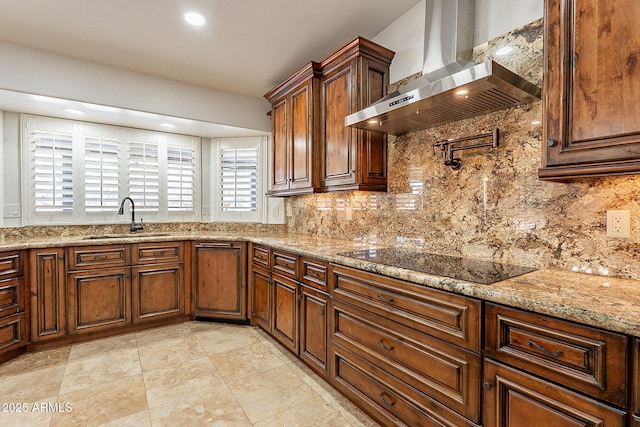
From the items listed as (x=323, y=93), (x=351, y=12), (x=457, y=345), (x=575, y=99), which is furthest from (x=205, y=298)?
(x=575, y=99)

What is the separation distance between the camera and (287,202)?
3873 mm

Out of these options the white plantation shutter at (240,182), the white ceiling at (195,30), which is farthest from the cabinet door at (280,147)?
the white plantation shutter at (240,182)

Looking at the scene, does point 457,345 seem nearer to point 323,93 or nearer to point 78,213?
point 323,93

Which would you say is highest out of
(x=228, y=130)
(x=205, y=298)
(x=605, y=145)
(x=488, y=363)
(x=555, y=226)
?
(x=228, y=130)

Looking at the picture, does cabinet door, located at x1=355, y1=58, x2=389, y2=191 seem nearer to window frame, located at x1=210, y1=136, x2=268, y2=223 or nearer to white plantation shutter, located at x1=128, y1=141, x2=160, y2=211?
window frame, located at x1=210, y1=136, x2=268, y2=223

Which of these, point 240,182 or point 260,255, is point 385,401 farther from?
point 240,182

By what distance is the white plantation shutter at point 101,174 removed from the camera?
3.34 meters

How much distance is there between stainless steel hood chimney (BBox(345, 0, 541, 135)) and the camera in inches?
60.4

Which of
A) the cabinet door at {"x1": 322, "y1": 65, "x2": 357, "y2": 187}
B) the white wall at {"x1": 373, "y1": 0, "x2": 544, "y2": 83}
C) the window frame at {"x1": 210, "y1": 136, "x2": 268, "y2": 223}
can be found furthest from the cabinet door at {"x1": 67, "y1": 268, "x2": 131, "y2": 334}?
the white wall at {"x1": 373, "y1": 0, "x2": 544, "y2": 83}

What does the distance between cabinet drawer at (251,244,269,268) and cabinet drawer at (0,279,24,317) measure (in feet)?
6.16

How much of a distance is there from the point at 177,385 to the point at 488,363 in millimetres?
1989

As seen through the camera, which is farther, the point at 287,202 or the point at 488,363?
the point at 287,202

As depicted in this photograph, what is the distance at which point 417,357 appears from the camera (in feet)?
4.95

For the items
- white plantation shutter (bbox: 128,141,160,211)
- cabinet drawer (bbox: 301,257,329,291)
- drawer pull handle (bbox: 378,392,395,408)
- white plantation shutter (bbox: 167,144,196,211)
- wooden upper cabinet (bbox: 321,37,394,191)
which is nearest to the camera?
drawer pull handle (bbox: 378,392,395,408)
